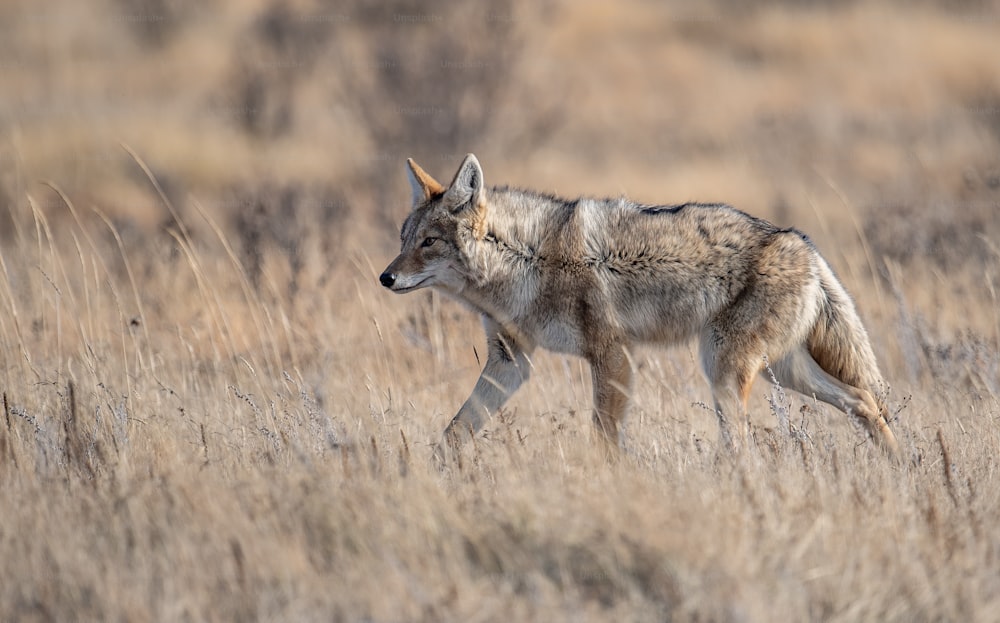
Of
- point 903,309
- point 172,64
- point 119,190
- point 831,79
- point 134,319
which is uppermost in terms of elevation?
point 172,64

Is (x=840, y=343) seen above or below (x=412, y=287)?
below

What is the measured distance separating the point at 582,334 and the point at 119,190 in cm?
1174

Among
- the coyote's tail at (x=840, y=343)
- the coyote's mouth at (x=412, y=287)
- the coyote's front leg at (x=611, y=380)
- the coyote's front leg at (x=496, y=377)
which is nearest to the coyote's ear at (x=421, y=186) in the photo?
the coyote's mouth at (x=412, y=287)

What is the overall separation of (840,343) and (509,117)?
37.2ft

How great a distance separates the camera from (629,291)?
20.5 ft

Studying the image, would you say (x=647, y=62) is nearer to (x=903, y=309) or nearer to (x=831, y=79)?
(x=831, y=79)

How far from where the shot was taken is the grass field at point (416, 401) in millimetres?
3953

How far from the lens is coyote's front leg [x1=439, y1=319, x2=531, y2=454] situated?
20.3 feet

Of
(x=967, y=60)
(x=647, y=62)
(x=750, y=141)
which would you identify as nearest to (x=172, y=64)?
(x=647, y=62)

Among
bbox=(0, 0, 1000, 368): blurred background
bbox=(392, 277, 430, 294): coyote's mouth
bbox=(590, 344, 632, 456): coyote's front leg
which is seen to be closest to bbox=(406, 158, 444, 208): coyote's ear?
bbox=(392, 277, 430, 294): coyote's mouth

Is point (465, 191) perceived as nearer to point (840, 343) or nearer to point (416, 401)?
point (416, 401)

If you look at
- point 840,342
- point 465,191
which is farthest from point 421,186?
point 840,342

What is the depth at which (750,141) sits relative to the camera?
764 inches

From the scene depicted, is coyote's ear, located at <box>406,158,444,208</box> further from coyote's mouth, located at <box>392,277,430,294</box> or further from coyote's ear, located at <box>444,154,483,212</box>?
coyote's mouth, located at <box>392,277,430,294</box>
